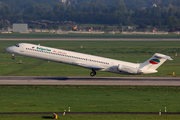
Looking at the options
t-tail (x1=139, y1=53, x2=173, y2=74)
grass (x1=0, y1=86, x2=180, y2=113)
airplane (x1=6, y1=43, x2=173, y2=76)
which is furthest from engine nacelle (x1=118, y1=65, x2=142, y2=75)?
grass (x1=0, y1=86, x2=180, y2=113)

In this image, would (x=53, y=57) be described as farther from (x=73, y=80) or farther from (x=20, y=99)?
(x=20, y=99)

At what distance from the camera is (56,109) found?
3303cm

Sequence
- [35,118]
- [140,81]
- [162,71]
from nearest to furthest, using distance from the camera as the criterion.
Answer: [35,118] → [140,81] → [162,71]

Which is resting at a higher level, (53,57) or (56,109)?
(53,57)

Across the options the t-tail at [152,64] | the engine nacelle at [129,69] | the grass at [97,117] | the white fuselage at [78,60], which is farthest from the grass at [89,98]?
the white fuselage at [78,60]

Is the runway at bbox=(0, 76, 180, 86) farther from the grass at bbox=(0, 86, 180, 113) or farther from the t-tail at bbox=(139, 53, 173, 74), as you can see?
the grass at bbox=(0, 86, 180, 113)

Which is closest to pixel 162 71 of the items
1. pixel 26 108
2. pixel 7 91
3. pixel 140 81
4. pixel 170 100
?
pixel 140 81

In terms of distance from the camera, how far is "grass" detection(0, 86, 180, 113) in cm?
3375

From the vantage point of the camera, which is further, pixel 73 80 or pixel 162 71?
pixel 162 71

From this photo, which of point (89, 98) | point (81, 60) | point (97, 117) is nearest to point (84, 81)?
point (81, 60)

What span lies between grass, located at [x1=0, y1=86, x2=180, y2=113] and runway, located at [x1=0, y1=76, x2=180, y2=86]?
11.7 feet

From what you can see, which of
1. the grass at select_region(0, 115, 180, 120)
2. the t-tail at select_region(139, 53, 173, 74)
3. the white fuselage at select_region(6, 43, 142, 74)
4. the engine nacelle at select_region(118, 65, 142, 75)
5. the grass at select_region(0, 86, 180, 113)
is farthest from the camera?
the white fuselage at select_region(6, 43, 142, 74)

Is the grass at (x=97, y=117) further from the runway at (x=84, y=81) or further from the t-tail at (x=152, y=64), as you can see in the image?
the t-tail at (x=152, y=64)

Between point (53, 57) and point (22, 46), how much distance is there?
6292 mm
